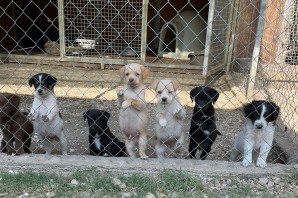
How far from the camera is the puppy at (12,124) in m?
3.18

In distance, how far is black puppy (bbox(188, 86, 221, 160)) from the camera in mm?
3383

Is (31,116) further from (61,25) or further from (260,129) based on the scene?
(61,25)

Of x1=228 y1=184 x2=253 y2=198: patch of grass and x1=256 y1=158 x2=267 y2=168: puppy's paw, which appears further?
x1=256 y1=158 x2=267 y2=168: puppy's paw

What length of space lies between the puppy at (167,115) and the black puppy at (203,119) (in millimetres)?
146

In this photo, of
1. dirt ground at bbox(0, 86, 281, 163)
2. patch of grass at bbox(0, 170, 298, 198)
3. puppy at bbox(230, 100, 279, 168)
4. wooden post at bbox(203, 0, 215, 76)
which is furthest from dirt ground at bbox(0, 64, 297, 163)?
patch of grass at bbox(0, 170, 298, 198)

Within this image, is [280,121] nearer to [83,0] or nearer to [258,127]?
[258,127]

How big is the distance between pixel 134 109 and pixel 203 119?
0.74 meters

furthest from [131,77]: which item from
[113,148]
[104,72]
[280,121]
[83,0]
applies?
[83,0]

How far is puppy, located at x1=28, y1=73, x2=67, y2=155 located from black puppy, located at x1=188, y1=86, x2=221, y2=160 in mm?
1450

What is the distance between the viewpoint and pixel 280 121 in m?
4.66

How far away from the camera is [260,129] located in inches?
125

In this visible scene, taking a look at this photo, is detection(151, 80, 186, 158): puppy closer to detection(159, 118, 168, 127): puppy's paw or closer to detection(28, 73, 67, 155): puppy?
detection(159, 118, 168, 127): puppy's paw

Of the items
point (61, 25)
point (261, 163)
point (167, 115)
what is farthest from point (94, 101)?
point (261, 163)

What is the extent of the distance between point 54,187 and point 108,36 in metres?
7.05
